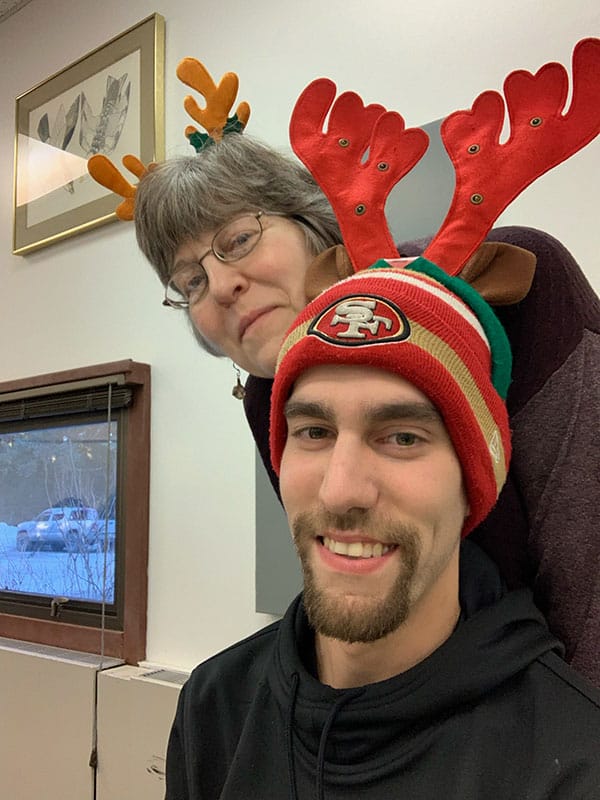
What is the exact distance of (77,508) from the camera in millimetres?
2293

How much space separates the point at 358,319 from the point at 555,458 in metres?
0.28

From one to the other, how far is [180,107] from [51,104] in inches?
27.1

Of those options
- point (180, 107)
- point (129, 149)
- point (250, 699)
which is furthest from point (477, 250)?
point (129, 149)

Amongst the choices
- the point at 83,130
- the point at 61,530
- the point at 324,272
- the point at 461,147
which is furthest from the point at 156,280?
the point at 461,147

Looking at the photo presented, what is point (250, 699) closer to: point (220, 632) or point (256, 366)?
point (256, 366)

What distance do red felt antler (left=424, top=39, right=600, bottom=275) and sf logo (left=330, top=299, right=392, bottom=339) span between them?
0.15 meters

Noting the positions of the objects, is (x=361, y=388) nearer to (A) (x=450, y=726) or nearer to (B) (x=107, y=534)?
(A) (x=450, y=726)

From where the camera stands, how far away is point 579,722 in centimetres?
66

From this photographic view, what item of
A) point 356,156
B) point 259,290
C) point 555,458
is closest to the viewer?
point 555,458

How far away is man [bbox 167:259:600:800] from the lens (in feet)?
2.20

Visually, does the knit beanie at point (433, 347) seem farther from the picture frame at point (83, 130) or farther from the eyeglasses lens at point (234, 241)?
the picture frame at point (83, 130)

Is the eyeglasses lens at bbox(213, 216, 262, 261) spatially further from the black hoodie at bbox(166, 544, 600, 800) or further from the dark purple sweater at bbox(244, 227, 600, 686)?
the black hoodie at bbox(166, 544, 600, 800)

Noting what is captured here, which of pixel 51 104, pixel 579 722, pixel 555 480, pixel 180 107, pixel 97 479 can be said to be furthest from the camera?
pixel 51 104

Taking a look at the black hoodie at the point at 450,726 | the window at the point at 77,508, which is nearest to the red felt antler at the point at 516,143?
the black hoodie at the point at 450,726
